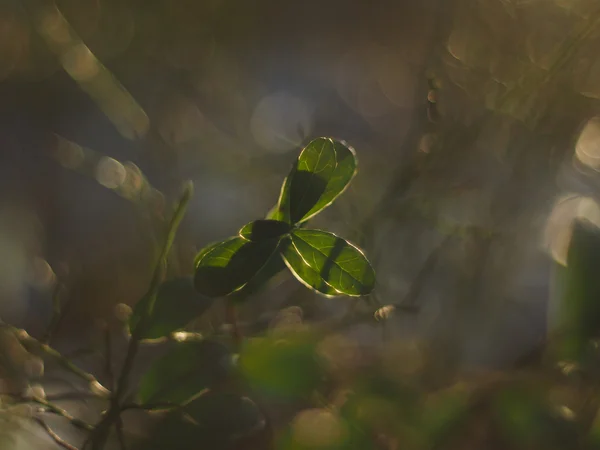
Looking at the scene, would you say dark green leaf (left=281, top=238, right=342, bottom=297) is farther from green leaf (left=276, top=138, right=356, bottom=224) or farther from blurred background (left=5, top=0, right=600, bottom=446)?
blurred background (left=5, top=0, right=600, bottom=446)

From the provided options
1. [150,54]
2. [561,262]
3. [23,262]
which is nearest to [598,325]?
[561,262]

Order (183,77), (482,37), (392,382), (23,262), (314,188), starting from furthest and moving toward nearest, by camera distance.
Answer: (183,77) → (23,262) → (482,37) → (392,382) → (314,188)

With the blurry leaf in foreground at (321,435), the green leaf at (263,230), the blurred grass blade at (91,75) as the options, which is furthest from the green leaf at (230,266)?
the blurred grass blade at (91,75)

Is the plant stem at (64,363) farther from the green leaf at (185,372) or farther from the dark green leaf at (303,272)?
the dark green leaf at (303,272)

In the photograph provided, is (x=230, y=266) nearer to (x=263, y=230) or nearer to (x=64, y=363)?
(x=263, y=230)

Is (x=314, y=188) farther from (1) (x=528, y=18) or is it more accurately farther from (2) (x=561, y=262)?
(1) (x=528, y=18)

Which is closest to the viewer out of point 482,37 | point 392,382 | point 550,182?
point 392,382

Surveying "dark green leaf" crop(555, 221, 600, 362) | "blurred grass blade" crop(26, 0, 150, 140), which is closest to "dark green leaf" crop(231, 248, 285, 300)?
"dark green leaf" crop(555, 221, 600, 362)
